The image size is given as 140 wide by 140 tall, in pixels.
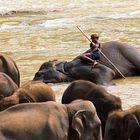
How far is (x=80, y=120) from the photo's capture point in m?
7.34

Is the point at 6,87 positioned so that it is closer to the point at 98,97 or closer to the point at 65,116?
the point at 98,97

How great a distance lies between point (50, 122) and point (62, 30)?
15597mm

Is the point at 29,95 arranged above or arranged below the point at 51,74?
above

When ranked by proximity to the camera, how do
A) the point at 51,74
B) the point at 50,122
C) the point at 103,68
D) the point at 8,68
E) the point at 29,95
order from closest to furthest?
the point at 50,122
the point at 29,95
the point at 8,68
the point at 103,68
the point at 51,74

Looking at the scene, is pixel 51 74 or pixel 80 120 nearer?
pixel 80 120

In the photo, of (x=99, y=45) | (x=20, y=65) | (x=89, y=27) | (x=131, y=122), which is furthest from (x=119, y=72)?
(x=89, y=27)

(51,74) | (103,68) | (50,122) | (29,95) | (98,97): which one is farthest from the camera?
(51,74)

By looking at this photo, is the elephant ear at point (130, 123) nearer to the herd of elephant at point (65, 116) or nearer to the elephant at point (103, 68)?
the herd of elephant at point (65, 116)

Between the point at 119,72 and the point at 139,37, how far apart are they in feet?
18.0

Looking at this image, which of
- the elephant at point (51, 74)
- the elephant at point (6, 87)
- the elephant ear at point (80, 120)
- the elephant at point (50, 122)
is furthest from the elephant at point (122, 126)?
the elephant at point (51, 74)

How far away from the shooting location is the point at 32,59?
1616 cm

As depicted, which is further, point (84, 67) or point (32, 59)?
point (32, 59)

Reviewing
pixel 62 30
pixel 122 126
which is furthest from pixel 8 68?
pixel 62 30

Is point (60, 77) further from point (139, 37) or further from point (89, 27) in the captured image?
point (89, 27)
